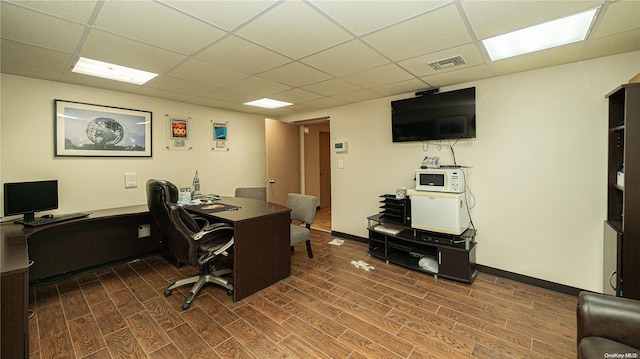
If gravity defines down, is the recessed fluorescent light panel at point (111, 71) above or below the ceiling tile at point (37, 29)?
above

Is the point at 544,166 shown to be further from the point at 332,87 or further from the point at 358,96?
the point at 332,87

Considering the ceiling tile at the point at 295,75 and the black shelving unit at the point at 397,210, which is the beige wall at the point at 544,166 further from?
the ceiling tile at the point at 295,75

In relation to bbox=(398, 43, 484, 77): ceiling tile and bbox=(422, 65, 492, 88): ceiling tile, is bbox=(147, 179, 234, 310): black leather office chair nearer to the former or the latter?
bbox=(398, 43, 484, 77): ceiling tile

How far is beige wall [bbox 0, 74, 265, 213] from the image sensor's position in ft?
9.14

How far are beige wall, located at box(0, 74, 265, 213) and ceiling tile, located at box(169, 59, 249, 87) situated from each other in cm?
134

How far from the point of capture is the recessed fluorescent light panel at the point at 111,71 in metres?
2.55

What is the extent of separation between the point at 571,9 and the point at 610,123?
4.69 feet

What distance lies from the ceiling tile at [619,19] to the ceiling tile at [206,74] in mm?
2971

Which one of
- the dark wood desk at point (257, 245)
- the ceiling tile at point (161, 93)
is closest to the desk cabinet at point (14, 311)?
the dark wood desk at point (257, 245)

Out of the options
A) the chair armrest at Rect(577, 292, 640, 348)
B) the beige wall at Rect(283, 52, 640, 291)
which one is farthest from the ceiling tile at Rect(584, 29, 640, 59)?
the chair armrest at Rect(577, 292, 640, 348)

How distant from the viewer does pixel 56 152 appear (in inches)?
119

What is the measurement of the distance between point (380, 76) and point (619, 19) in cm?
180

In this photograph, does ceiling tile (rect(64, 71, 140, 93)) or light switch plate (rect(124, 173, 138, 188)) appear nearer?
ceiling tile (rect(64, 71, 140, 93))

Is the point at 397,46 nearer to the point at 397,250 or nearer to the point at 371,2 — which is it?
the point at 371,2
